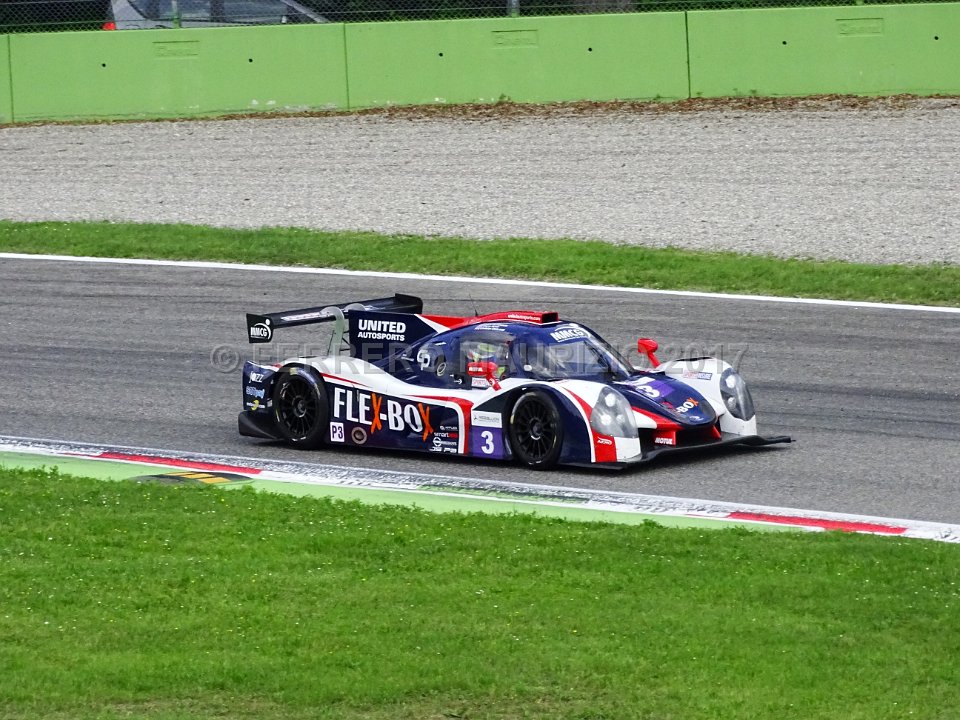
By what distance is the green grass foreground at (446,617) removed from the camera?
604cm

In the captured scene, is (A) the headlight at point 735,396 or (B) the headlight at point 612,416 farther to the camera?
(A) the headlight at point 735,396

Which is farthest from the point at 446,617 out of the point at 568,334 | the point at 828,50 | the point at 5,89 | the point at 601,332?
the point at 5,89

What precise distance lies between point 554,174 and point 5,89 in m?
9.61

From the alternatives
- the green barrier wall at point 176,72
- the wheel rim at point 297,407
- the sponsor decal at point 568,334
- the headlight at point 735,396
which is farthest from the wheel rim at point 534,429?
the green barrier wall at point 176,72

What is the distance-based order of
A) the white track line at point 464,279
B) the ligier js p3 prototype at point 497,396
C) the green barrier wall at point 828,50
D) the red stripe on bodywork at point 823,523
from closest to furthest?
1. the red stripe on bodywork at point 823,523
2. the ligier js p3 prototype at point 497,396
3. the white track line at point 464,279
4. the green barrier wall at point 828,50

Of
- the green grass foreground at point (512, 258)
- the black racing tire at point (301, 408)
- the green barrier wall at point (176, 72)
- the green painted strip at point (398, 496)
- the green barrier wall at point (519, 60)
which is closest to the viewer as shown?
the green painted strip at point (398, 496)

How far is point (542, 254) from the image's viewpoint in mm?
17359

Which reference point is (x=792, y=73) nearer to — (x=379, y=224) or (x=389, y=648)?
(x=379, y=224)

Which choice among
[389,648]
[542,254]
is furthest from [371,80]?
[389,648]

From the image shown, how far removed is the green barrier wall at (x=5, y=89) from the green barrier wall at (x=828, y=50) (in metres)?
10.8

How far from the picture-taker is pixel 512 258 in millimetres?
17172

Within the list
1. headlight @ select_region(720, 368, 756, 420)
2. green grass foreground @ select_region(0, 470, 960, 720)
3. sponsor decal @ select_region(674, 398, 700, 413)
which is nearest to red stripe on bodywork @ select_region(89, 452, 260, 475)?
green grass foreground @ select_region(0, 470, 960, 720)

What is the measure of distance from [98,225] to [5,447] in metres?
8.06

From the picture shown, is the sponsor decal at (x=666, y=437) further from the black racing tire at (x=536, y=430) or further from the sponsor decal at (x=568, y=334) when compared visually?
the sponsor decal at (x=568, y=334)
